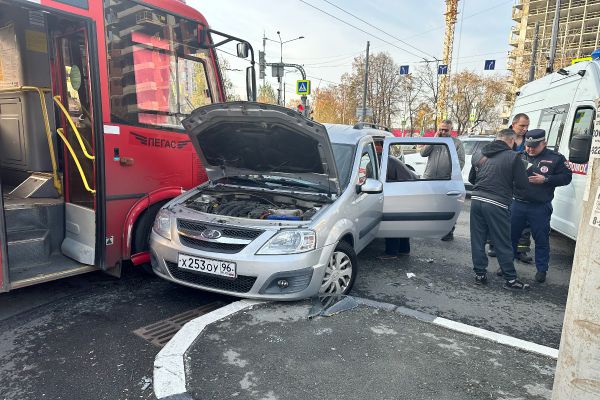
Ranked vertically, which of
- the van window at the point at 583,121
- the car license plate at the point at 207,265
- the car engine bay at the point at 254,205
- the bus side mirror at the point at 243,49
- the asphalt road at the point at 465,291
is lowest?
the asphalt road at the point at 465,291

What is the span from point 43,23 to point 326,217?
12.5 feet

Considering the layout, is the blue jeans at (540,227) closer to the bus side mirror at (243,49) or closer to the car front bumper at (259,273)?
the car front bumper at (259,273)

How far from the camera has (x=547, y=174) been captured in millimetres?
5012

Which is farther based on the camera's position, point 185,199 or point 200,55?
point 200,55

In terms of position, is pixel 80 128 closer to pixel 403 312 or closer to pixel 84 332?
pixel 84 332

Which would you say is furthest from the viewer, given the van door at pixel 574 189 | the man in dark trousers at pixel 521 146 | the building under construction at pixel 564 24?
the building under construction at pixel 564 24

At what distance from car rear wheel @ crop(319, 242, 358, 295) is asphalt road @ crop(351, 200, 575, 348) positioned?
379 mm

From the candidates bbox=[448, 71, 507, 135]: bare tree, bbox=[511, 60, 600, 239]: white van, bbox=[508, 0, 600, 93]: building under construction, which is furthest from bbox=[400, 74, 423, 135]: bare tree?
bbox=[511, 60, 600, 239]: white van

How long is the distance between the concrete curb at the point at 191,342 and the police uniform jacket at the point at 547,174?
2280 mm

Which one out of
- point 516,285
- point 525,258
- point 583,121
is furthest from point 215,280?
point 583,121

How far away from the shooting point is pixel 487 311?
13.4ft

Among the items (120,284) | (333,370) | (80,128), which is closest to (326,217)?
(333,370)

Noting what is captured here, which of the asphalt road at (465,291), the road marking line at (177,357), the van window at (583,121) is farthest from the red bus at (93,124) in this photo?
the van window at (583,121)

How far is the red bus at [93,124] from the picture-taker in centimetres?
381
